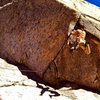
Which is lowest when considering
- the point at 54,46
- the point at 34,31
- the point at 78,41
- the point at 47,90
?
the point at 47,90

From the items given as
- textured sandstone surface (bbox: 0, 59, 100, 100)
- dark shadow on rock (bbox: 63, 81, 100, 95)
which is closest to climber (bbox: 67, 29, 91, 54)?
dark shadow on rock (bbox: 63, 81, 100, 95)

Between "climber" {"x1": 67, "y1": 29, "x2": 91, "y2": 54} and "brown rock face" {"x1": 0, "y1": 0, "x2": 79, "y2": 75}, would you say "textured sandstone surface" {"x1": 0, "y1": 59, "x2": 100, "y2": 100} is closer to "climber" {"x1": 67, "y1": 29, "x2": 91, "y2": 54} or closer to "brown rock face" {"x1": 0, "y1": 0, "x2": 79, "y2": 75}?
"brown rock face" {"x1": 0, "y1": 0, "x2": 79, "y2": 75}

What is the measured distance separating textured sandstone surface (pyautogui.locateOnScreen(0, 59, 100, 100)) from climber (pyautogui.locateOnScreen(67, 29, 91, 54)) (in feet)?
4.01

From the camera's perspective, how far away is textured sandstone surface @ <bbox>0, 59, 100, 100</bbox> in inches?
289

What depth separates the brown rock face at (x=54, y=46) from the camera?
8.58 meters

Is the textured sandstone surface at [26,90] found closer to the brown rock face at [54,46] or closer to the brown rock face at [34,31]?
the brown rock face at [54,46]

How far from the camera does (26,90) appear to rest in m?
7.64

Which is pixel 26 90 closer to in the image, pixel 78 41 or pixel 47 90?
pixel 47 90

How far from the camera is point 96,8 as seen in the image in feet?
33.3

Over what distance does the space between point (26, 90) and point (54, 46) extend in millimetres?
1684

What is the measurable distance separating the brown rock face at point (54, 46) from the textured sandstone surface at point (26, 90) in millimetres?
447

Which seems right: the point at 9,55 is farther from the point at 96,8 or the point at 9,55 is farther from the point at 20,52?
the point at 96,8

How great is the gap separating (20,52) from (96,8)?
10.2 feet

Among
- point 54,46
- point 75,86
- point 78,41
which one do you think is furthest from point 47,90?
point 78,41
